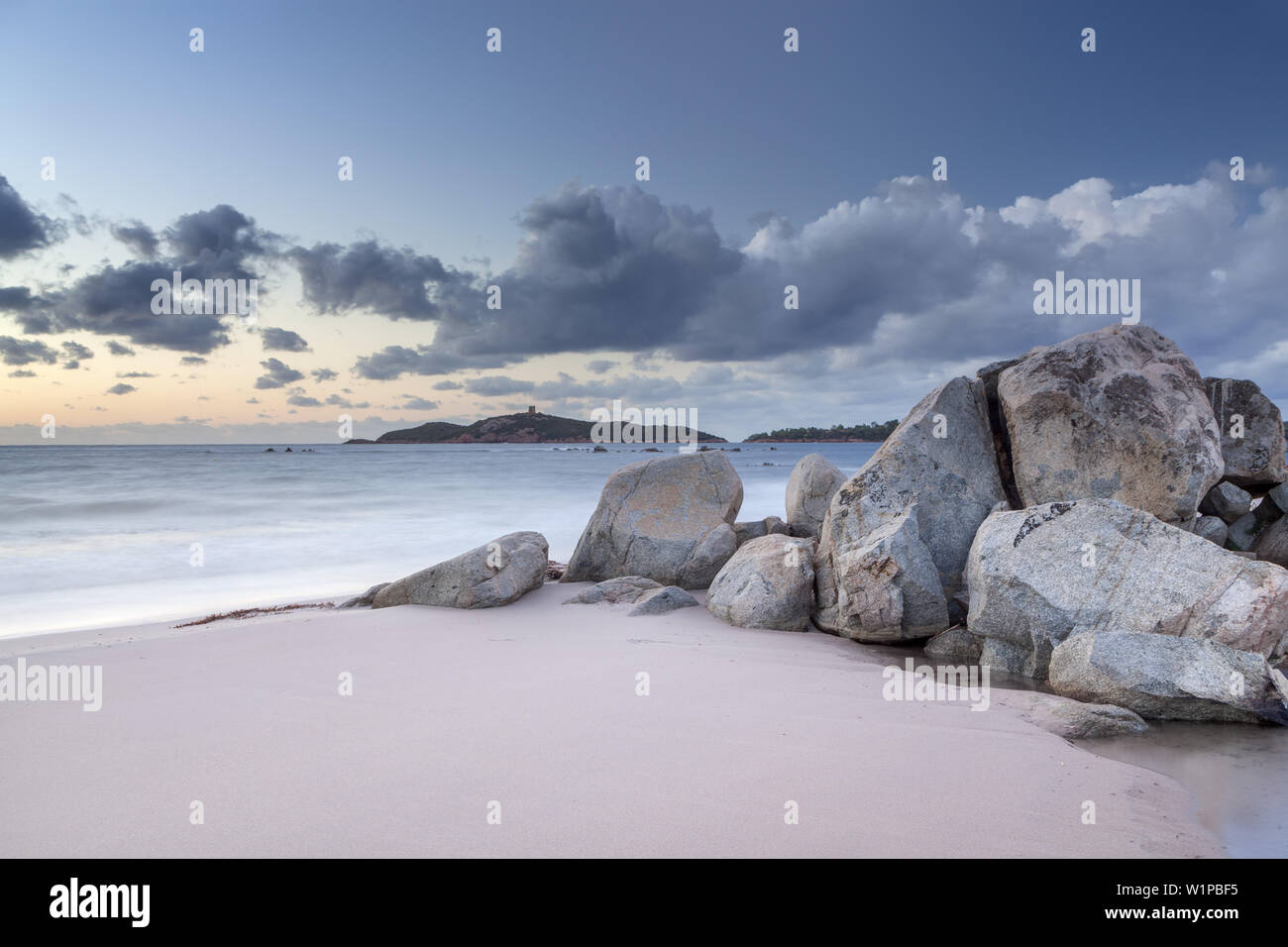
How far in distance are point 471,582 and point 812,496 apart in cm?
477

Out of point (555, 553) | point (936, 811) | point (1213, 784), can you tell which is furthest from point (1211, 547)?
point (555, 553)

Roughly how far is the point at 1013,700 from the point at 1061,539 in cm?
153

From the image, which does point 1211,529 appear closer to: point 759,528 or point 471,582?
point 759,528

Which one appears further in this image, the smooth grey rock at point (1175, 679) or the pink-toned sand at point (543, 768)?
the smooth grey rock at point (1175, 679)

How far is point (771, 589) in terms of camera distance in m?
6.58

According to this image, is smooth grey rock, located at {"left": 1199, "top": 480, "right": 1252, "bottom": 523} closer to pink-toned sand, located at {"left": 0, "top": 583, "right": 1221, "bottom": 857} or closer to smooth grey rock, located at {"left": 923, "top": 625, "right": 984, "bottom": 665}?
smooth grey rock, located at {"left": 923, "top": 625, "right": 984, "bottom": 665}

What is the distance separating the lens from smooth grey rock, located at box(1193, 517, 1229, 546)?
22.4ft

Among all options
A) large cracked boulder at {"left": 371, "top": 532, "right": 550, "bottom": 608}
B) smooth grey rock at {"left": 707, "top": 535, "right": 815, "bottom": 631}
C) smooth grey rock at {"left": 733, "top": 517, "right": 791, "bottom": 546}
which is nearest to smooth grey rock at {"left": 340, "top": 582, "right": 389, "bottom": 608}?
large cracked boulder at {"left": 371, "top": 532, "right": 550, "bottom": 608}

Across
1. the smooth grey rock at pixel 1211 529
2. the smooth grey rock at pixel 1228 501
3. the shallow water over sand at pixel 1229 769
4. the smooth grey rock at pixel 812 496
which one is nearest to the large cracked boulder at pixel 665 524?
the smooth grey rock at pixel 812 496

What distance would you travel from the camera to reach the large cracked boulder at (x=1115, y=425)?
617 cm

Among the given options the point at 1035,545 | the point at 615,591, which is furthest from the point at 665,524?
the point at 1035,545

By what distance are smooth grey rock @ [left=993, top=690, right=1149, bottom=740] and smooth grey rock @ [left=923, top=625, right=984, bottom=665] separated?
133cm

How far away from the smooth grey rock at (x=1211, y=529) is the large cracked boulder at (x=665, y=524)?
15.8 ft

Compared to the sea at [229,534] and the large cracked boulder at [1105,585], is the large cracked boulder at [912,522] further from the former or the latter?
the sea at [229,534]
